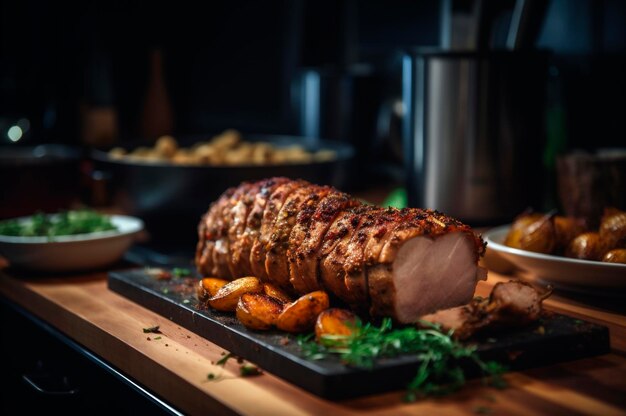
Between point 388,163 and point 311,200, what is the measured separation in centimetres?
196

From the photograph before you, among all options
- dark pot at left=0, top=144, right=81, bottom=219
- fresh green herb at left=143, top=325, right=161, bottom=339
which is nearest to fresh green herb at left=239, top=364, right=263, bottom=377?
fresh green herb at left=143, top=325, right=161, bottom=339

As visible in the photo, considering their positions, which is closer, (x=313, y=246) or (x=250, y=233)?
(x=313, y=246)

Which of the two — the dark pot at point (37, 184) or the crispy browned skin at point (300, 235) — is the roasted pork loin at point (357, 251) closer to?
the crispy browned skin at point (300, 235)

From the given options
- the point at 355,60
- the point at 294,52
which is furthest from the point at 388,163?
the point at 294,52

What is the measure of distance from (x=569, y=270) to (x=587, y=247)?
0.09 meters

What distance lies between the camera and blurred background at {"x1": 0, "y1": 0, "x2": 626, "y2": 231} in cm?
259

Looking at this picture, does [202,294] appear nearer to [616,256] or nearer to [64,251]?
[64,251]

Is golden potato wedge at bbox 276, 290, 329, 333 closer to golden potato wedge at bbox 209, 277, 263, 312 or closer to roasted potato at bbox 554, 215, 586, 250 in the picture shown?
golden potato wedge at bbox 209, 277, 263, 312

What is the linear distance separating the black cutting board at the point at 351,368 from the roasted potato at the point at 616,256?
26cm

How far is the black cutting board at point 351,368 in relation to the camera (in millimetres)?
1232

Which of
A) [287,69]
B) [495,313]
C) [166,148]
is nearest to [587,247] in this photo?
[495,313]

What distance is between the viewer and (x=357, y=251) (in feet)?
4.75

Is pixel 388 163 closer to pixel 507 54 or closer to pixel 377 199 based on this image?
pixel 377 199

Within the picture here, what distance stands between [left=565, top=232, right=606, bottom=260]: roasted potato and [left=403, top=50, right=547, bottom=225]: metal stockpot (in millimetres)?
677
